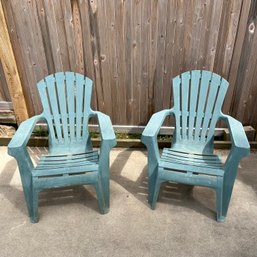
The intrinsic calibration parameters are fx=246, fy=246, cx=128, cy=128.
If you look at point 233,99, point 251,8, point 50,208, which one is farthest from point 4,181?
point 251,8

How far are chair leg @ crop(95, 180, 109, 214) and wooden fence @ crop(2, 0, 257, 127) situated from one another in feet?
3.61

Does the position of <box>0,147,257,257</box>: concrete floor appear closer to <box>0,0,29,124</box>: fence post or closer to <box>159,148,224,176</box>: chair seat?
<box>159,148,224,176</box>: chair seat

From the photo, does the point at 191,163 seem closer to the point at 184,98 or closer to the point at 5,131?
the point at 184,98

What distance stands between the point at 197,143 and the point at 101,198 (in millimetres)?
966

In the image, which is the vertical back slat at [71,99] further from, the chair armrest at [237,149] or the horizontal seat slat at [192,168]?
the chair armrest at [237,149]

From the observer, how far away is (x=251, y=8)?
209 cm

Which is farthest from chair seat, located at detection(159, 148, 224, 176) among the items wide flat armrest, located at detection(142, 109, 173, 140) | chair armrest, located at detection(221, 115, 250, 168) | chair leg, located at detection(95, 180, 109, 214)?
chair leg, located at detection(95, 180, 109, 214)

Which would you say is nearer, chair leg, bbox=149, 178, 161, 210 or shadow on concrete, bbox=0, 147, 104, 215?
chair leg, bbox=149, 178, 161, 210

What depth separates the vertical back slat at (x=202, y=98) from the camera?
2154 millimetres

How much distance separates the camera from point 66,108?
7.43 feet

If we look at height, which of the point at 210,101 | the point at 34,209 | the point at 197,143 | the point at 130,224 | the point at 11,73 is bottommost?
the point at 130,224

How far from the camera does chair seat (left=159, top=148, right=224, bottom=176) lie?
178 cm

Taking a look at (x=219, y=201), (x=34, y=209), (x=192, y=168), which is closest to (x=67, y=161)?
(x=34, y=209)

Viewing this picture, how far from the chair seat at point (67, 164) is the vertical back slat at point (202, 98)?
3.10 feet
